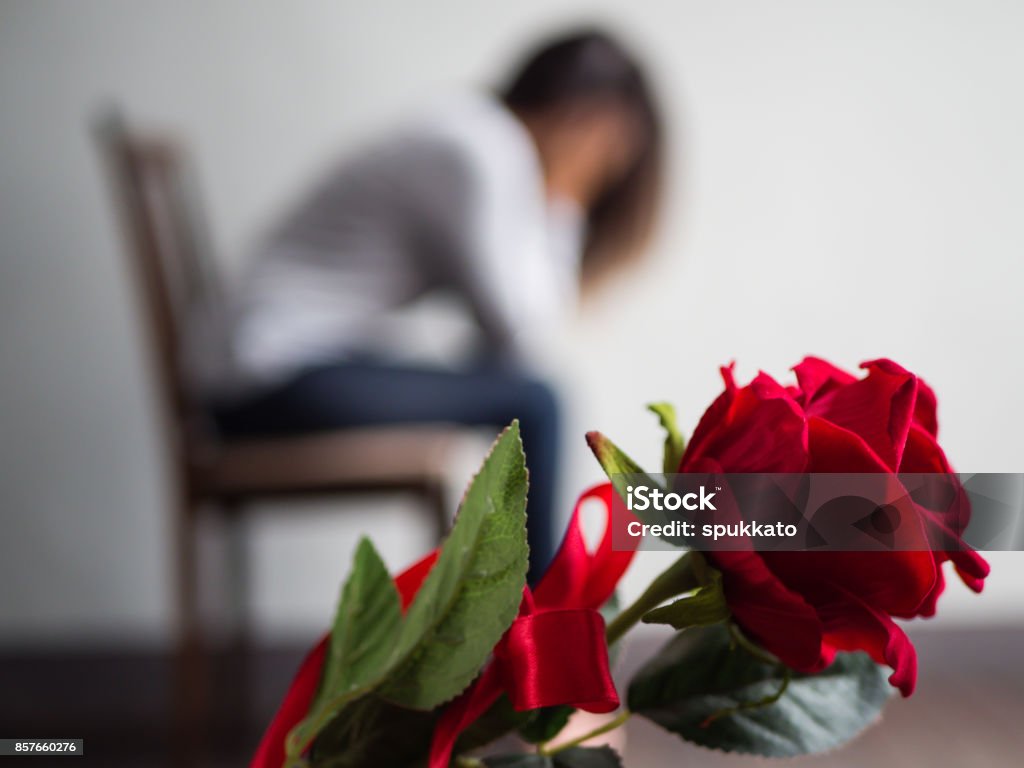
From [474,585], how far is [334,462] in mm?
882

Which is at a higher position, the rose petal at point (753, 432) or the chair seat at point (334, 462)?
the rose petal at point (753, 432)

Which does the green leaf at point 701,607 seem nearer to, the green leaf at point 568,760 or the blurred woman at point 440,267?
the green leaf at point 568,760

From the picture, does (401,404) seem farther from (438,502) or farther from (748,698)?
(748,698)

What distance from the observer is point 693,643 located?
15cm

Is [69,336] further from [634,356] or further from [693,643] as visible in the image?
[693,643]

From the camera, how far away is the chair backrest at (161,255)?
1029 millimetres

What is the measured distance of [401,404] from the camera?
101cm

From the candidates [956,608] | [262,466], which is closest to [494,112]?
[262,466]

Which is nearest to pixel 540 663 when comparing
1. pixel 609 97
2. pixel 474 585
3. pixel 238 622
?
pixel 474 585

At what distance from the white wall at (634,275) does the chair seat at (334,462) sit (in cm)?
47

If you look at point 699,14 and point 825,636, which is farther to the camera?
point 699,14

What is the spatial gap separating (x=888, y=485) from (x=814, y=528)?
0.4 inches

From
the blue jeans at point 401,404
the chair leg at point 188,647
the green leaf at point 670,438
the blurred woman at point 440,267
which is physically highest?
the green leaf at point 670,438

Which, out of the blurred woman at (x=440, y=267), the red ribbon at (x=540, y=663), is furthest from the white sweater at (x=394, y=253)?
the red ribbon at (x=540, y=663)
